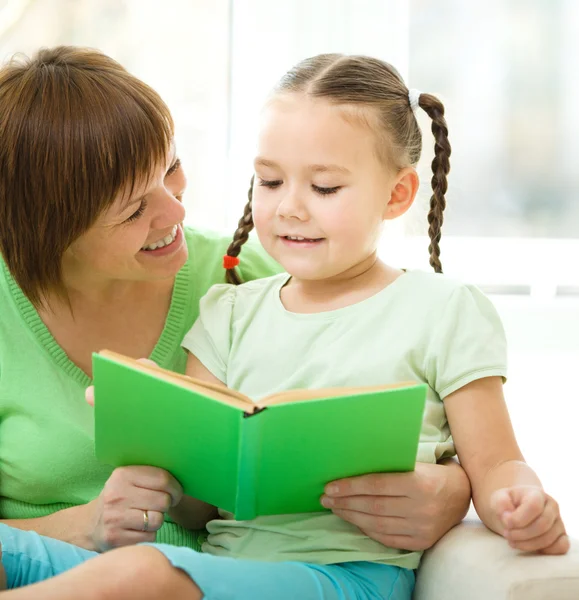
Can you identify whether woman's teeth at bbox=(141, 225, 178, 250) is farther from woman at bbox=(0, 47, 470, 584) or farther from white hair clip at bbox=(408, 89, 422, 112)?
white hair clip at bbox=(408, 89, 422, 112)

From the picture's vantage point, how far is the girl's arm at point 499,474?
122 cm

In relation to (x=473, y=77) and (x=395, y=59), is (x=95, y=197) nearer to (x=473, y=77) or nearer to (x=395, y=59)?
(x=395, y=59)

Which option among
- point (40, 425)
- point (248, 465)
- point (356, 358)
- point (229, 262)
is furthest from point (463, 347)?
point (40, 425)

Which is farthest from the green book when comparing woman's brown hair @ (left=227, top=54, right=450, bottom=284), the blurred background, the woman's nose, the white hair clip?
the blurred background

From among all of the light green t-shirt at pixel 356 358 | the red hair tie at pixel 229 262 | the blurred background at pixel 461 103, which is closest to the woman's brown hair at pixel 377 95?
the light green t-shirt at pixel 356 358

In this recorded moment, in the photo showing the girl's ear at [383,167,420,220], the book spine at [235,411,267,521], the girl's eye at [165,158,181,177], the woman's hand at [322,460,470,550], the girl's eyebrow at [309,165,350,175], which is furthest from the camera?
the girl's eye at [165,158,181,177]

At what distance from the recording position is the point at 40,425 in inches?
63.6

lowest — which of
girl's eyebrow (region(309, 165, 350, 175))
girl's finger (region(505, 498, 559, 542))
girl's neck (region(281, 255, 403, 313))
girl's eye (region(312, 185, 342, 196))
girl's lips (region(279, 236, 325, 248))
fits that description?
girl's finger (region(505, 498, 559, 542))

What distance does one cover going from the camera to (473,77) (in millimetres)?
3180

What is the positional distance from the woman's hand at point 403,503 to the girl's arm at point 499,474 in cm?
5

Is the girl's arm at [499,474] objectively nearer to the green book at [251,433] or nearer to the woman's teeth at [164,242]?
the green book at [251,433]

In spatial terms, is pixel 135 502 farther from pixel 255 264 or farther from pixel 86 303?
pixel 255 264

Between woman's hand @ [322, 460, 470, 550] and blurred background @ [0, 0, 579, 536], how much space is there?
4.56 ft

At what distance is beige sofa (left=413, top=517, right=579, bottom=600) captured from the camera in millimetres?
1183
